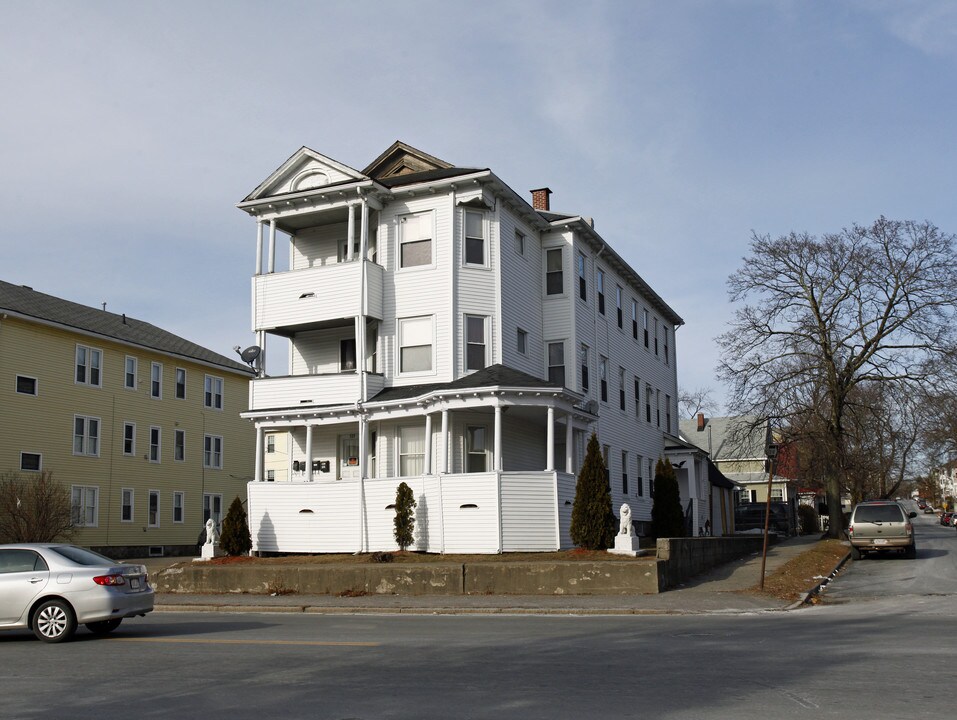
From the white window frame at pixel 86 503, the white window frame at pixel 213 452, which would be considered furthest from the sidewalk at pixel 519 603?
the white window frame at pixel 213 452

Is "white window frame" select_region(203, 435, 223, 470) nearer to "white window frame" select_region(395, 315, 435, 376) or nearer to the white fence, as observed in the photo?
the white fence

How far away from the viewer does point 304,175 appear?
28.5 m

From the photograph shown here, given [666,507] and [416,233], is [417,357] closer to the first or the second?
[416,233]

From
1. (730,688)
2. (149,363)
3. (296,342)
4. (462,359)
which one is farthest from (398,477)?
(149,363)

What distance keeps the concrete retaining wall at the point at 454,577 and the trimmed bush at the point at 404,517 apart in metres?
2.17

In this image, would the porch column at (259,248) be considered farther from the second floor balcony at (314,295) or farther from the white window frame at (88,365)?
the white window frame at (88,365)

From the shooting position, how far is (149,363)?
44.5m

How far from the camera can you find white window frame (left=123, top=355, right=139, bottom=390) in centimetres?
4309

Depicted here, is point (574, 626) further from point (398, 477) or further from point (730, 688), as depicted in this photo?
point (398, 477)

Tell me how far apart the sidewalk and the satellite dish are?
7.76 m

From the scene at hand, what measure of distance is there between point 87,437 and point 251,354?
53.7ft

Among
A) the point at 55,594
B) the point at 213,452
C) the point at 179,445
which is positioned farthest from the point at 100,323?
the point at 55,594

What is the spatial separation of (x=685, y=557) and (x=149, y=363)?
99.6 ft

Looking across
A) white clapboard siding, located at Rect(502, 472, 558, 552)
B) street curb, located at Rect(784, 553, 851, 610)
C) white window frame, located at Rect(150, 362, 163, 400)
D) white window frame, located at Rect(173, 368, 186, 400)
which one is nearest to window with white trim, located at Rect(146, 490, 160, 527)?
white window frame, located at Rect(150, 362, 163, 400)
